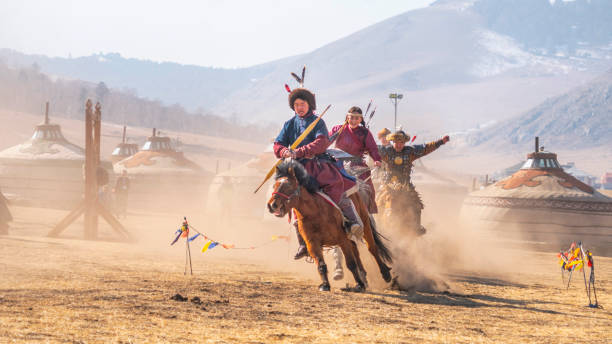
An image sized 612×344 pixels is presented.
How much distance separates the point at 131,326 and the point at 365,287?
340 centimetres

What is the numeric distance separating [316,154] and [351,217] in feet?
2.70

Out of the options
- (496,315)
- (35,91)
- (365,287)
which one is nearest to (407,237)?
(365,287)

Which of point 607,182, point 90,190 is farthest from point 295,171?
point 607,182

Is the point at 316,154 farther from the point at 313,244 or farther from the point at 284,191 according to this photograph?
the point at 313,244

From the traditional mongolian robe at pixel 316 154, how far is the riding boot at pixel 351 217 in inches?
3.3

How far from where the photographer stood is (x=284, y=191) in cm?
700

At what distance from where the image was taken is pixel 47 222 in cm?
1969

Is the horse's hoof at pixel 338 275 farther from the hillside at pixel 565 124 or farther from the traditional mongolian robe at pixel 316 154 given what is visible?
the hillside at pixel 565 124

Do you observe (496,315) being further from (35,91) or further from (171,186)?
(35,91)

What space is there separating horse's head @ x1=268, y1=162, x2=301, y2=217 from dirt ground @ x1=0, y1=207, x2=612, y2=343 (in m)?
0.93

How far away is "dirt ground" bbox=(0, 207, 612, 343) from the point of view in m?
5.04

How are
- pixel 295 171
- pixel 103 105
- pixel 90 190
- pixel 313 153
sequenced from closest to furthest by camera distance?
pixel 295 171 < pixel 313 153 < pixel 90 190 < pixel 103 105

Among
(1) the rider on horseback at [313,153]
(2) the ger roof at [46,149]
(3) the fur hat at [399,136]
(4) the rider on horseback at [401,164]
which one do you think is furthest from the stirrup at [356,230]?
(2) the ger roof at [46,149]

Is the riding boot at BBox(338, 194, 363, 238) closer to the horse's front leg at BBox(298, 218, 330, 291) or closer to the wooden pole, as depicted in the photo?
the horse's front leg at BBox(298, 218, 330, 291)
